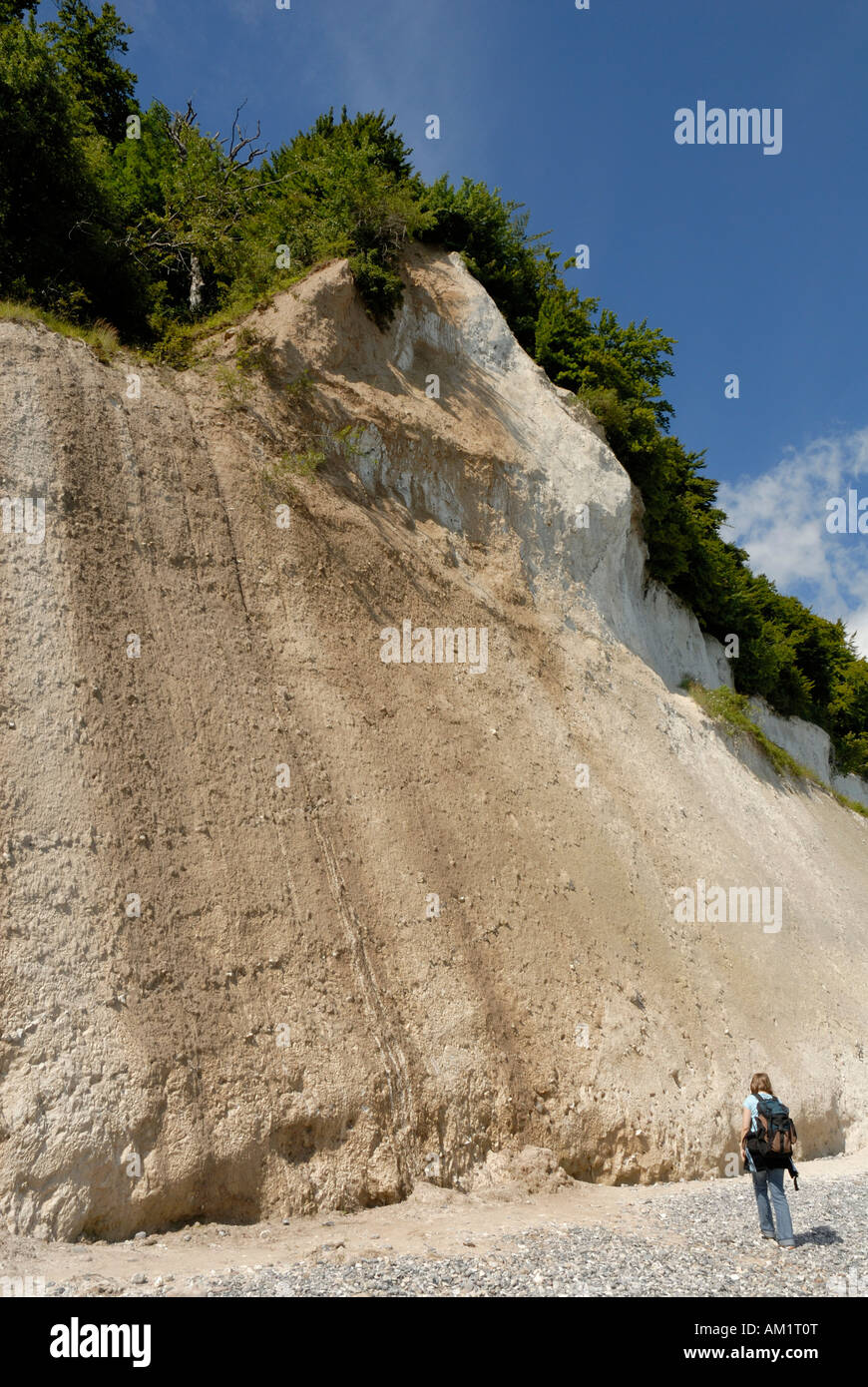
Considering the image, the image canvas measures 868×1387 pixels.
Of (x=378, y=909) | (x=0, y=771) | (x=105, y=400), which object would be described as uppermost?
(x=105, y=400)

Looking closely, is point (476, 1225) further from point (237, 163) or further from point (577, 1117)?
point (237, 163)

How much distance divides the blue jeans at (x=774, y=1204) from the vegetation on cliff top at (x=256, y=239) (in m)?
12.2

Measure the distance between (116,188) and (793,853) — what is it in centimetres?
1735

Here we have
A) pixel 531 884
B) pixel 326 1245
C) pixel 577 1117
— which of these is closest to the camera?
pixel 326 1245

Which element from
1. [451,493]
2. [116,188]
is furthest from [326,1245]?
[116,188]

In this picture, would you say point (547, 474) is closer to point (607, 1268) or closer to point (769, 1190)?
point (769, 1190)

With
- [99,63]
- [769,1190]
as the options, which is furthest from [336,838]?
[99,63]

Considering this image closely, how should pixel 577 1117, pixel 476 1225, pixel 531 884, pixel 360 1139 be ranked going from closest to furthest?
pixel 476 1225 → pixel 360 1139 → pixel 577 1117 → pixel 531 884

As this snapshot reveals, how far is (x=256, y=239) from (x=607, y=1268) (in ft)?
49.2

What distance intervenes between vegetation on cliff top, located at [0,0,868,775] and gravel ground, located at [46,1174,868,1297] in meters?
11.1

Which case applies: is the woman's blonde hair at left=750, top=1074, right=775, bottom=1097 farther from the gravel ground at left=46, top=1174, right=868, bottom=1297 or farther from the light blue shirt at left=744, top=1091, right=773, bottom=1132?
the gravel ground at left=46, top=1174, right=868, bottom=1297

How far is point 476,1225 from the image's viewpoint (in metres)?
6.85

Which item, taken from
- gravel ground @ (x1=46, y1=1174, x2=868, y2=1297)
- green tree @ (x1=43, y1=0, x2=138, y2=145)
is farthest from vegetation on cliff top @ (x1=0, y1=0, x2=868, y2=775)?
gravel ground @ (x1=46, y1=1174, x2=868, y2=1297)

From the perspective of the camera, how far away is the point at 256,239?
14141mm
